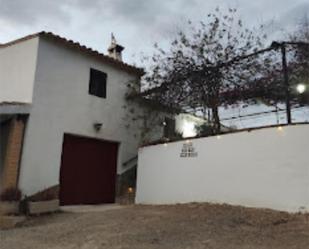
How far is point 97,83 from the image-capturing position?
13.5 m

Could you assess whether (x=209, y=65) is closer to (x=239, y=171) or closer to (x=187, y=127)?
(x=239, y=171)

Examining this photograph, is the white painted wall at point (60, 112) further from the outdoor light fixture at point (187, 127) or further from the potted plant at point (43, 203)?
the outdoor light fixture at point (187, 127)

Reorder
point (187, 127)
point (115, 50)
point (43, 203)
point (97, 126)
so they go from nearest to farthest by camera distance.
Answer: point (43, 203), point (97, 126), point (115, 50), point (187, 127)

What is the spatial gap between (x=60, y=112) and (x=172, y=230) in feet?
21.1

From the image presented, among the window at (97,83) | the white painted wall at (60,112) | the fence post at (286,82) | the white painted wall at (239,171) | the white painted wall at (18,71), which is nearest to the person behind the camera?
the white painted wall at (239,171)

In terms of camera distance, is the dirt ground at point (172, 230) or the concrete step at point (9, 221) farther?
the concrete step at point (9, 221)

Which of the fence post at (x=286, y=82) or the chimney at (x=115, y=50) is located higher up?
the chimney at (x=115, y=50)

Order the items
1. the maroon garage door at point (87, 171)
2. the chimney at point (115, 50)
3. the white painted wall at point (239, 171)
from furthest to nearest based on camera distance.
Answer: the chimney at point (115, 50)
the maroon garage door at point (87, 171)
the white painted wall at point (239, 171)

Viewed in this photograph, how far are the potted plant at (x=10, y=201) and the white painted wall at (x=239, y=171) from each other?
12.7ft

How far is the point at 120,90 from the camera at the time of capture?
46.6 ft

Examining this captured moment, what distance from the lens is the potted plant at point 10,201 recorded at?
9.77 meters

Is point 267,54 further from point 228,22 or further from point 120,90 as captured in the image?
point 120,90

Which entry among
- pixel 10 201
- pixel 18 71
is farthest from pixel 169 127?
pixel 10 201

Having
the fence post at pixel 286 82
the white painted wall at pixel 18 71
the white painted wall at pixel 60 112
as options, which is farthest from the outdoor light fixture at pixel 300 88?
the white painted wall at pixel 18 71
